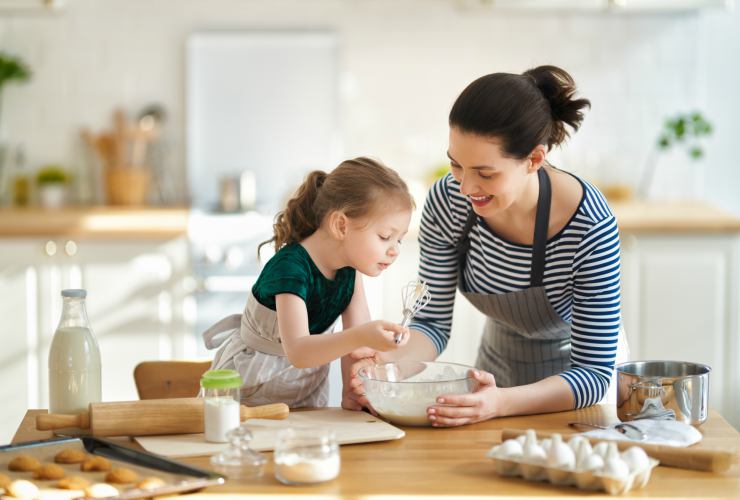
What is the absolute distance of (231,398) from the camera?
74.7 inches

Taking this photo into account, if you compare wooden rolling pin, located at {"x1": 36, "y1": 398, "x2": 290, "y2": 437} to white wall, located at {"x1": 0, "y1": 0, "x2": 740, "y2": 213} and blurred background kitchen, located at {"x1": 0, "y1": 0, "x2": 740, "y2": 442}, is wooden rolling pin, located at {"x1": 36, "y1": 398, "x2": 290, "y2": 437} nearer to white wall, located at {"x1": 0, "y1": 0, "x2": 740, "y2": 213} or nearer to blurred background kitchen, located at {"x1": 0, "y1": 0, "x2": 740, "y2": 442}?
blurred background kitchen, located at {"x1": 0, "y1": 0, "x2": 740, "y2": 442}

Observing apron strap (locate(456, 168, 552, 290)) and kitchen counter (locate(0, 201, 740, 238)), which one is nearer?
apron strap (locate(456, 168, 552, 290))

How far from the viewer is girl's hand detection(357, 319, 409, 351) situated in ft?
6.24

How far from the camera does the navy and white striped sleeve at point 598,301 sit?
220cm

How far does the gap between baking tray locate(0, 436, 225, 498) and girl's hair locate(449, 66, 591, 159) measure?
0.90 metres

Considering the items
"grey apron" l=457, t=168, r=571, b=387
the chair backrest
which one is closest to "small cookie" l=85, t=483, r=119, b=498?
the chair backrest

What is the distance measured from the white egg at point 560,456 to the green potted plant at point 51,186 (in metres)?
3.49

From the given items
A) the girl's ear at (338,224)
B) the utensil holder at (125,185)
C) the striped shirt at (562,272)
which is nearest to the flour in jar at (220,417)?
the girl's ear at (338,224)

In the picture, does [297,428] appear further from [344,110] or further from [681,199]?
[681,199]

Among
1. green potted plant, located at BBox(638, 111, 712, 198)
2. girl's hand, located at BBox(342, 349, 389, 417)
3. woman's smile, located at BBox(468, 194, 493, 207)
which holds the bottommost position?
girl's hand, located at BBox(342, 349, 389, 417)

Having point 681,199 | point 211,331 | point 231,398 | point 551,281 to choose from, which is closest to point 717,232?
point 681,199

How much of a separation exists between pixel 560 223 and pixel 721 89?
2.86 meters

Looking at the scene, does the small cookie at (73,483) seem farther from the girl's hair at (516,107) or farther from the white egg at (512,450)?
the girl's hair at (516,107)

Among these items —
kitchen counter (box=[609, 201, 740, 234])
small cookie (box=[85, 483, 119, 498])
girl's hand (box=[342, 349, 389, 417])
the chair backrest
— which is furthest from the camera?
kitchen counter (box=[609, 201, 740, 234])
